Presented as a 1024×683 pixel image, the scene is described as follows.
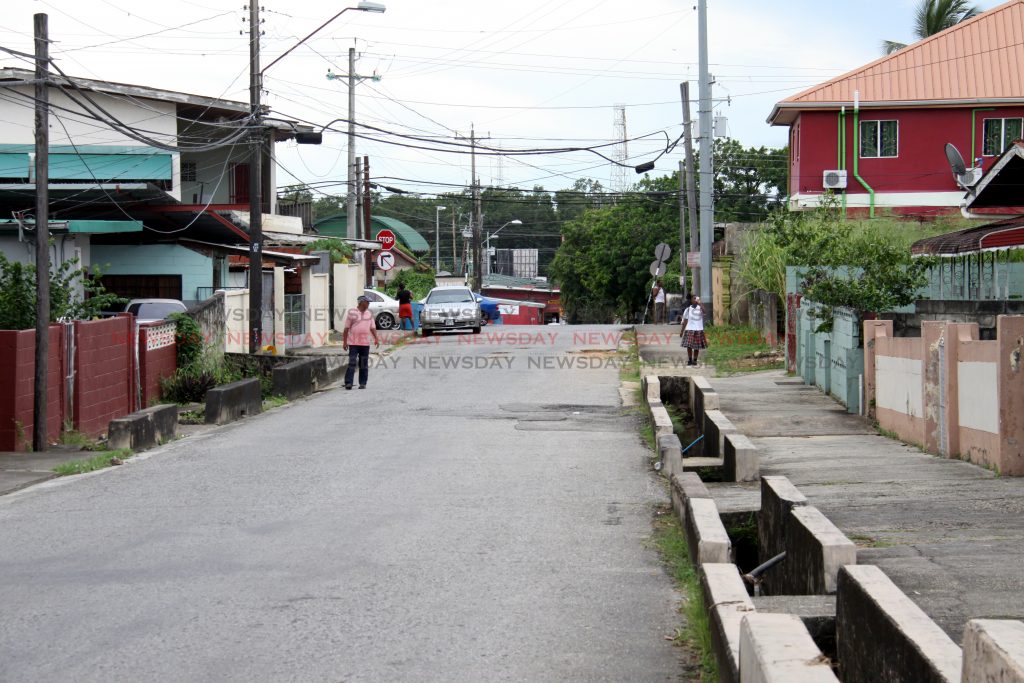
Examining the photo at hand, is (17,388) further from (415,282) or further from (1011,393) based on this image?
(415,282)

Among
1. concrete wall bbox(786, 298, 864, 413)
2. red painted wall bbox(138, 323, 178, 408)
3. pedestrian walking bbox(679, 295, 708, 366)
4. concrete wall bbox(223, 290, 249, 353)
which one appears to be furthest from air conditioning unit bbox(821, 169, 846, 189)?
red painted wall bbox(138, 323, 178, 408)

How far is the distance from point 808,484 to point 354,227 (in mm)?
36616

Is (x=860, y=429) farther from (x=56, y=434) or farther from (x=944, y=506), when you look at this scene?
(x=56, y=434)

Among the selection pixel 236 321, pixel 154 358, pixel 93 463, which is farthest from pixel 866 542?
pixel 236 321

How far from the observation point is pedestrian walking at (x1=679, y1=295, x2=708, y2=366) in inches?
957

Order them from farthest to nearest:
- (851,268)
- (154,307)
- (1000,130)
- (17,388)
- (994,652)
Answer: (1000,130), (154,307), (851,268), (17,388), (994,652)

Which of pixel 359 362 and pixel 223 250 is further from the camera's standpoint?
pixel 223 250

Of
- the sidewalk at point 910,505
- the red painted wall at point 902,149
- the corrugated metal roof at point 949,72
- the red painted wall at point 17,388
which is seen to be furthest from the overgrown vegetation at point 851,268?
the corrugated metal roof at point 949,72

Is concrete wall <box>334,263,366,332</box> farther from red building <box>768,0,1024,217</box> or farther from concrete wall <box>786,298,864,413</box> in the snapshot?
concrete wall <box>786,298,864,413</box>

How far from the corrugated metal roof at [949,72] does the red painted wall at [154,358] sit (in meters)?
24.4

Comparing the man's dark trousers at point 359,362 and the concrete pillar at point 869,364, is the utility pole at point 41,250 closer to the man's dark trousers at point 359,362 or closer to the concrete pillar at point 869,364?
the man's dark trousers at point 359,362

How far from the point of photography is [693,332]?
24.5 m

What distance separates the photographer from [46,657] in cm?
595

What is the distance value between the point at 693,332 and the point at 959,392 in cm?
1366
